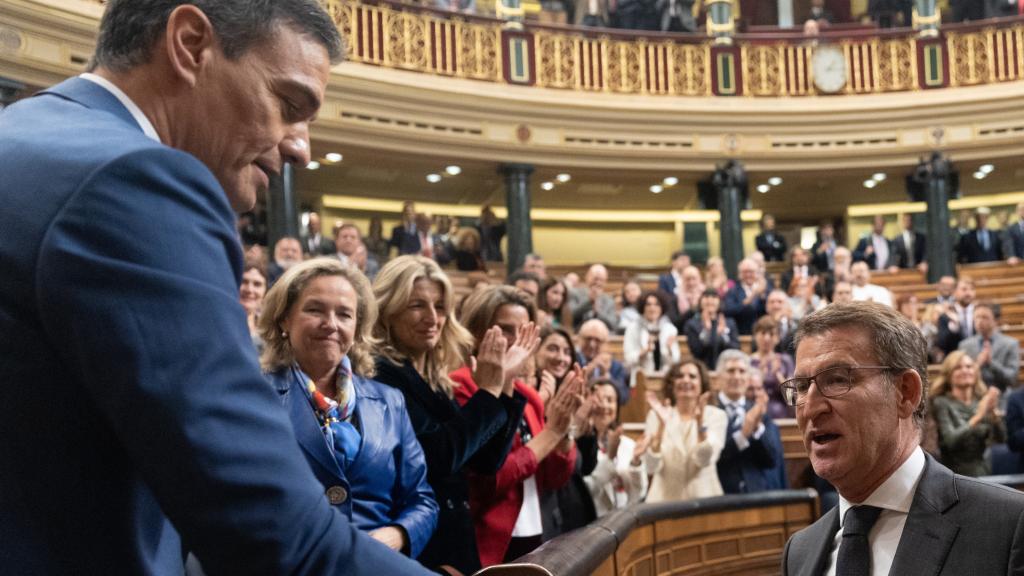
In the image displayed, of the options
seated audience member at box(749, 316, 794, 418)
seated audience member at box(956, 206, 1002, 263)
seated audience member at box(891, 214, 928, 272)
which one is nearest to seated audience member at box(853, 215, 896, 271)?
seated audience member at box(891, 214, 928, 272)

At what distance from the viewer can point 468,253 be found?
→ 411 inches

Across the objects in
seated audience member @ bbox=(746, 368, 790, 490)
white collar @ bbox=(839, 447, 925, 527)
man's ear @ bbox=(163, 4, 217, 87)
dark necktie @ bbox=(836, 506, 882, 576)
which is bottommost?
seated audience member @ bbox=(746, 368, 790, 490)

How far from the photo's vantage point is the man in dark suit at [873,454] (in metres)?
1.74

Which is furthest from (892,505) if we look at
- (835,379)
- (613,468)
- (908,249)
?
(908,249)

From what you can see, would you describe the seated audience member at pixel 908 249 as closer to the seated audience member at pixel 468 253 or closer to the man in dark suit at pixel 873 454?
the seated audience member at pixel 468 253

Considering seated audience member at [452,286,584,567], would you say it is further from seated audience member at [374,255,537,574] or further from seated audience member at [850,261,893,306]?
seated audience member at [850,261,893,306]

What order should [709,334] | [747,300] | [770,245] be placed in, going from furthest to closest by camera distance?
[770,245] < [747,300] < [709,334]

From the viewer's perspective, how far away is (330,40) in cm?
94

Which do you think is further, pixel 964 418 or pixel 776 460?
pixel 964 418

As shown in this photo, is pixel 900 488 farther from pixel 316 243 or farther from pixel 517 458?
pixel 316 243

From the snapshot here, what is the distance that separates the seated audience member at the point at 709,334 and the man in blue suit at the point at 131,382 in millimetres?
7293

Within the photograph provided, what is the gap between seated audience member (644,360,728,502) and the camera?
4.58 m

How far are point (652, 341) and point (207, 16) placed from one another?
6.99 metres

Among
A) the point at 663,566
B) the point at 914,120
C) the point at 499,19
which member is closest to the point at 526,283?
the point at 663,566
